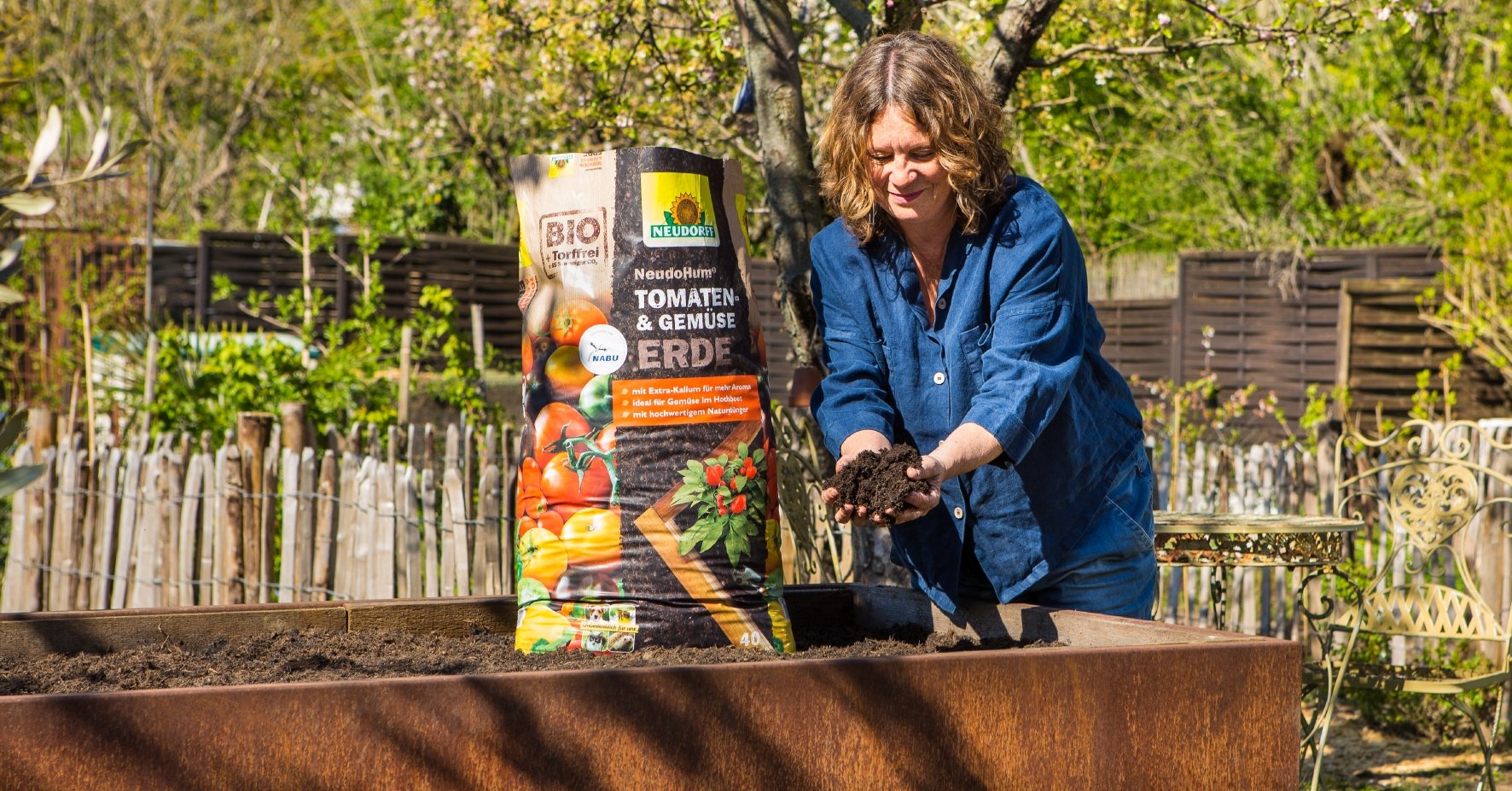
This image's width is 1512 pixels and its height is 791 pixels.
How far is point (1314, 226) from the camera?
14000mm

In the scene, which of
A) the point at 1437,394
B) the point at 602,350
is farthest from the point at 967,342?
the point at 1437,394

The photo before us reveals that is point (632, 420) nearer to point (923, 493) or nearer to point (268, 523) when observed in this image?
point (923, 493)

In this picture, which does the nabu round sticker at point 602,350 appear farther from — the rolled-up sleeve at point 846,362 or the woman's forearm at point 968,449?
the woman's forearm at point 968,449

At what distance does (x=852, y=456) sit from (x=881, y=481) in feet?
0.27

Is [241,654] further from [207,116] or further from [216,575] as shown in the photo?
[207,116]

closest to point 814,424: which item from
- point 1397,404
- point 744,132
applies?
point 744,132

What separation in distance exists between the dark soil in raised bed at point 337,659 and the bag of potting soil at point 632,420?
0.07 m

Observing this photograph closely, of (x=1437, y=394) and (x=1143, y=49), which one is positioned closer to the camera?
(x=1143, y=49)

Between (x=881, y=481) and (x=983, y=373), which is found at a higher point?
(x=983, y=373)

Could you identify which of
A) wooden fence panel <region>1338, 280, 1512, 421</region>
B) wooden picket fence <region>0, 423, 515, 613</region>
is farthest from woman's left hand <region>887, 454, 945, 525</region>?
wooden fence panel <region>1338, 280, 1512, 421</region>

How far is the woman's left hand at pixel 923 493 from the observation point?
5.45 feet

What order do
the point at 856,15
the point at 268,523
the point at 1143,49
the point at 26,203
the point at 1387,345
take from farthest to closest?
1. the point at 1387,345
2. the point at 268,523
3. the point at 1143,49
4. the point at 856,15
5. the point at 26,203

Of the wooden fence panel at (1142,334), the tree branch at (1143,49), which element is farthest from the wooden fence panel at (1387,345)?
the tree branch at (1143,49)

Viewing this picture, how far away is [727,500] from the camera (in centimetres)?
201
